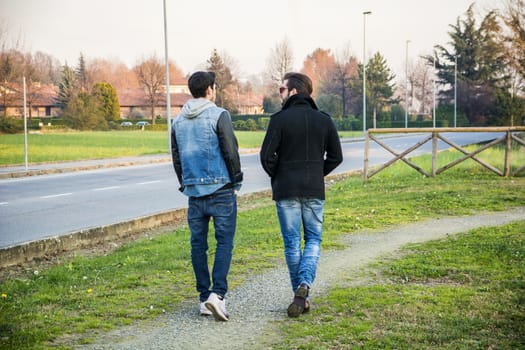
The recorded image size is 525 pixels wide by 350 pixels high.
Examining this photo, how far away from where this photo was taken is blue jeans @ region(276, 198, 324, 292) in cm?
502

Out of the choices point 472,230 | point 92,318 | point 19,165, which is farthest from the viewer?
point 19,165

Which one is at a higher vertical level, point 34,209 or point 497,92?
point 497,92

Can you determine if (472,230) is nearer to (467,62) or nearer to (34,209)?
(34,209)

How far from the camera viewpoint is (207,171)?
4.87 meters

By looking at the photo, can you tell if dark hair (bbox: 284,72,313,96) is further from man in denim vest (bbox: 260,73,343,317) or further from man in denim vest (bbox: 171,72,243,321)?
man in denim vest (bbox: 171,72,243,321)

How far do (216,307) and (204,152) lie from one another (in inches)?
49.0

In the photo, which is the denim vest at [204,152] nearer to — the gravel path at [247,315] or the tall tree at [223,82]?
the gravel path at [247,315]

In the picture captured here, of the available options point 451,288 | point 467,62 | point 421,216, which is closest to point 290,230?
point 451,288

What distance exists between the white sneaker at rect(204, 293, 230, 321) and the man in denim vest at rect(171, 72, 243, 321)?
0.06 meters

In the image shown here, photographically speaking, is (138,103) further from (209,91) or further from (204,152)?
(204,152)

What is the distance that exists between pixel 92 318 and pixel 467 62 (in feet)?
245

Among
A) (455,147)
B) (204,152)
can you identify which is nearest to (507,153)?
(455,147)

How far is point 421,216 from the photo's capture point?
970 centimetres

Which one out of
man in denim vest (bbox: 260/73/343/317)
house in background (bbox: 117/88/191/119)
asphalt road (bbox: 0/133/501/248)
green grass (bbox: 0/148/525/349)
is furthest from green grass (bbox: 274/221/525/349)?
house in background (bbox: 117/88/191/119)
